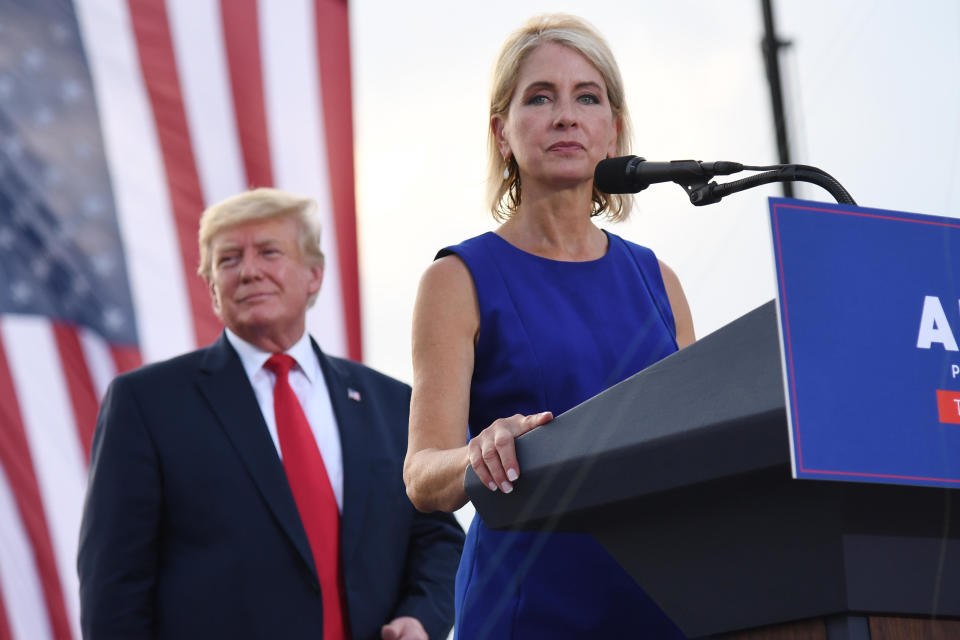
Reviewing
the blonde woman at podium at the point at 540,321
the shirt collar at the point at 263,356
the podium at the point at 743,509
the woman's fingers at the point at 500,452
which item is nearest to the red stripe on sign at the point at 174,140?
the shirt collar at the point at 263,356

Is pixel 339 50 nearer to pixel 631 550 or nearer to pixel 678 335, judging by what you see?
pixel 678 335

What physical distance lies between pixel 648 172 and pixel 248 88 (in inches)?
144

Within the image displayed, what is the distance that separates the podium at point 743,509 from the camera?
0.90 meters

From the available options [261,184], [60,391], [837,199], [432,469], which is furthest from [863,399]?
[261,184]

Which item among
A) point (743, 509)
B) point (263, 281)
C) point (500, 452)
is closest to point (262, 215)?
point (263, 281)

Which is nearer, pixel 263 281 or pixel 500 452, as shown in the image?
pixel 500 452

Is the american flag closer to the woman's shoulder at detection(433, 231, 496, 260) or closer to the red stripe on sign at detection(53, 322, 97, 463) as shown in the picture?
the red stripe on sign at detection(53, 322, 97, 463)

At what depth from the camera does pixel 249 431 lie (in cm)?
278

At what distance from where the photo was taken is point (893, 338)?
898mm

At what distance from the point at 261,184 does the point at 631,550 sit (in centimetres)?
389

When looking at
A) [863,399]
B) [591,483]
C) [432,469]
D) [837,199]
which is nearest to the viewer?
[863,399]

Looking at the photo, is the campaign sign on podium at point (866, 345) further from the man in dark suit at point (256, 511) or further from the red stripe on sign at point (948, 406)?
the man in dark suit at point (256, 511)

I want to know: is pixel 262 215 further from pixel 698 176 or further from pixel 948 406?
pixel 948 406

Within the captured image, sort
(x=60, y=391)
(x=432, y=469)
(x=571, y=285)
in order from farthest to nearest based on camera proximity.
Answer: (x=60, y=391), (x=571, y=285), (x=432, y=469)
